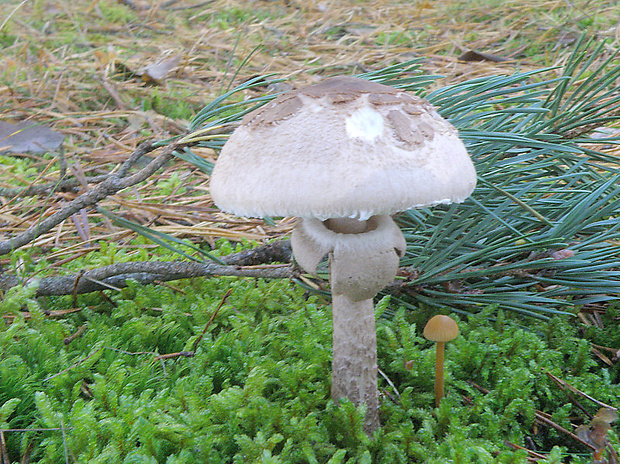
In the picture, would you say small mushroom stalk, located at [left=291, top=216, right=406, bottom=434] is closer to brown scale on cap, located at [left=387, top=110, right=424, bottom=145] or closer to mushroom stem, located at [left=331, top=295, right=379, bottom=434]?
mushroom stem, located at [left=331, top=295, right=379, bottom=434]

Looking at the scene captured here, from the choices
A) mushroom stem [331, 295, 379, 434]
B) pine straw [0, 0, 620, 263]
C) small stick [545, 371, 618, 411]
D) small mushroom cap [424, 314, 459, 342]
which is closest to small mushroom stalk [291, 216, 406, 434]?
mushroom stem [331, 295, 379, 434]

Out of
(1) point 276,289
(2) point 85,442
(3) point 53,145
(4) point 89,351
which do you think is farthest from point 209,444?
(3) point 53,145

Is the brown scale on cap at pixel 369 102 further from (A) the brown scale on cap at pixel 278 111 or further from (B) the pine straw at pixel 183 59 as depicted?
(B) the pine straw at pixel 183 59

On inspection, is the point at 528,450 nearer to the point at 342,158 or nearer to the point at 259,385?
the point at 259,385

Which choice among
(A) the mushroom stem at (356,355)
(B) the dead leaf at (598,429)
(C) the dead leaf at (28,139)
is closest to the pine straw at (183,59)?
(C) the dead leaf at (28,139)

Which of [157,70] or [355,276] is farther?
[157,70]

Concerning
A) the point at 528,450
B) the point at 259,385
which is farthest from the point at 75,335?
the point at 528,450
